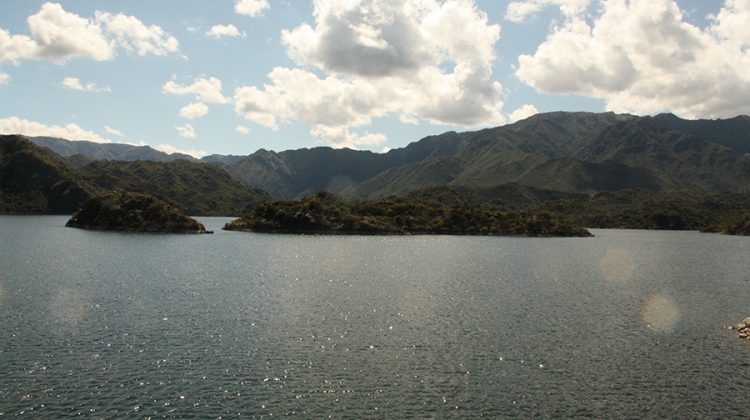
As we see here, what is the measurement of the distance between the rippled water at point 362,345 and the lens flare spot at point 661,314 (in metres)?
0.55

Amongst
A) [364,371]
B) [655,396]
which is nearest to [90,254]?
[364,371]

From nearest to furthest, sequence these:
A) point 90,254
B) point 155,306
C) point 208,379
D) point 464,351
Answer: point 208,379, point 464,351, point 155,306, point 90,254

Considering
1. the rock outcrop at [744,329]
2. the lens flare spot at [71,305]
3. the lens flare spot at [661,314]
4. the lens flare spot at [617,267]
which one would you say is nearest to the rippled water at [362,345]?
the lens flare spot at [71,305]

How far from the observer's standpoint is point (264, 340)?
57281mm

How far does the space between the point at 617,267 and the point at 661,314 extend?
250ft

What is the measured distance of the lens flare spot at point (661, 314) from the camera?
7004cm

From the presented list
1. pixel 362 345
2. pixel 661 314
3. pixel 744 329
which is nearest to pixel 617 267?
pixel 661 314

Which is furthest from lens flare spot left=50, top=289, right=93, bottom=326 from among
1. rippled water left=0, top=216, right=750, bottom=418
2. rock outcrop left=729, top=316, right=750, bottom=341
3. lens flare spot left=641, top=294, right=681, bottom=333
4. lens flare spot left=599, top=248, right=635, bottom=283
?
lens flare spot left=599, top=248, right=635, bottom=283

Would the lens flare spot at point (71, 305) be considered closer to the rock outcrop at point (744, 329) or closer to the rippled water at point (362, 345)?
the rippled water at point (362, 345)

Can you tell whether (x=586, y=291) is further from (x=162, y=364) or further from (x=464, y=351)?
(x=162, y=364)

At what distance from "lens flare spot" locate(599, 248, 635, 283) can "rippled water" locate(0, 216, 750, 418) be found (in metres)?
12.2

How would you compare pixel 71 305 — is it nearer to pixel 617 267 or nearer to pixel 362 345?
pixel 362 345

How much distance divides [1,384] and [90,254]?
394 ft

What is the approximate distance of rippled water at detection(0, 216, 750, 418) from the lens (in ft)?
132
